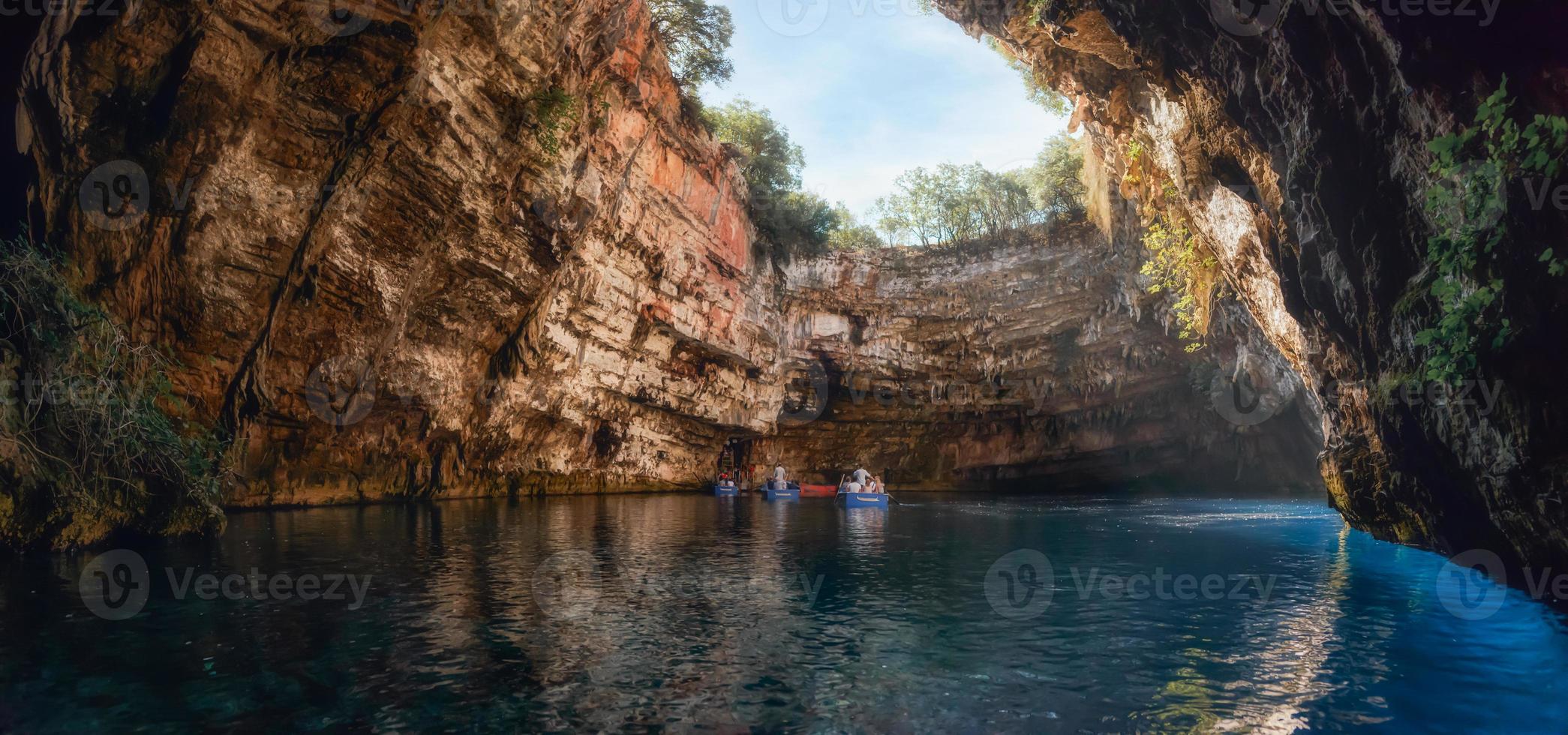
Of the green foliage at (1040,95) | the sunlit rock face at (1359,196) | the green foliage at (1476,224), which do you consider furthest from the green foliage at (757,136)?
the green foliage at (1476,224)

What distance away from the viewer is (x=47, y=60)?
12258 mm

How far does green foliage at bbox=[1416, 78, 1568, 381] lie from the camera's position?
6.62 metres

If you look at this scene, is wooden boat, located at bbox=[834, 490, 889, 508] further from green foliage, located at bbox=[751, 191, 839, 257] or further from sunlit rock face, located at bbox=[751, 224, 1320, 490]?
green foliage, located at bbox=[751, 191, 839, 257]

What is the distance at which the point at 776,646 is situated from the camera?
674 cm

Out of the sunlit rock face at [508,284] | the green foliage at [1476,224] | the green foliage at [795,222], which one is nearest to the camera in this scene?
the green foliage at [1476,224]

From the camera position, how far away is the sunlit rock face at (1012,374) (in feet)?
121

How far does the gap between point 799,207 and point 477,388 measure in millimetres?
17538

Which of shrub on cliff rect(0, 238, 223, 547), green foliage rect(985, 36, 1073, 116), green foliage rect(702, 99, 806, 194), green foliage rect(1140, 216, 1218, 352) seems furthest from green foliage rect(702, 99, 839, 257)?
shrub on cliff rect(0, 238, 223, 547)

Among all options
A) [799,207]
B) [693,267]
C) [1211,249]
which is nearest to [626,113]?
[693,267]

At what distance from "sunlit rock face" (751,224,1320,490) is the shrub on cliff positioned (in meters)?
26.7

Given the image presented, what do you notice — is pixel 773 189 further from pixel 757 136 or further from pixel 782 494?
pixel 782 494

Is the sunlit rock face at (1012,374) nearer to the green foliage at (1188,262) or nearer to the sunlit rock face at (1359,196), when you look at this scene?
the green foliage at (1188,262)

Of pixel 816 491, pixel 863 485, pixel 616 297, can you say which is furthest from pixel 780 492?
pixel 616 297

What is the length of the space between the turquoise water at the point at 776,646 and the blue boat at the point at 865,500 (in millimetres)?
14904
